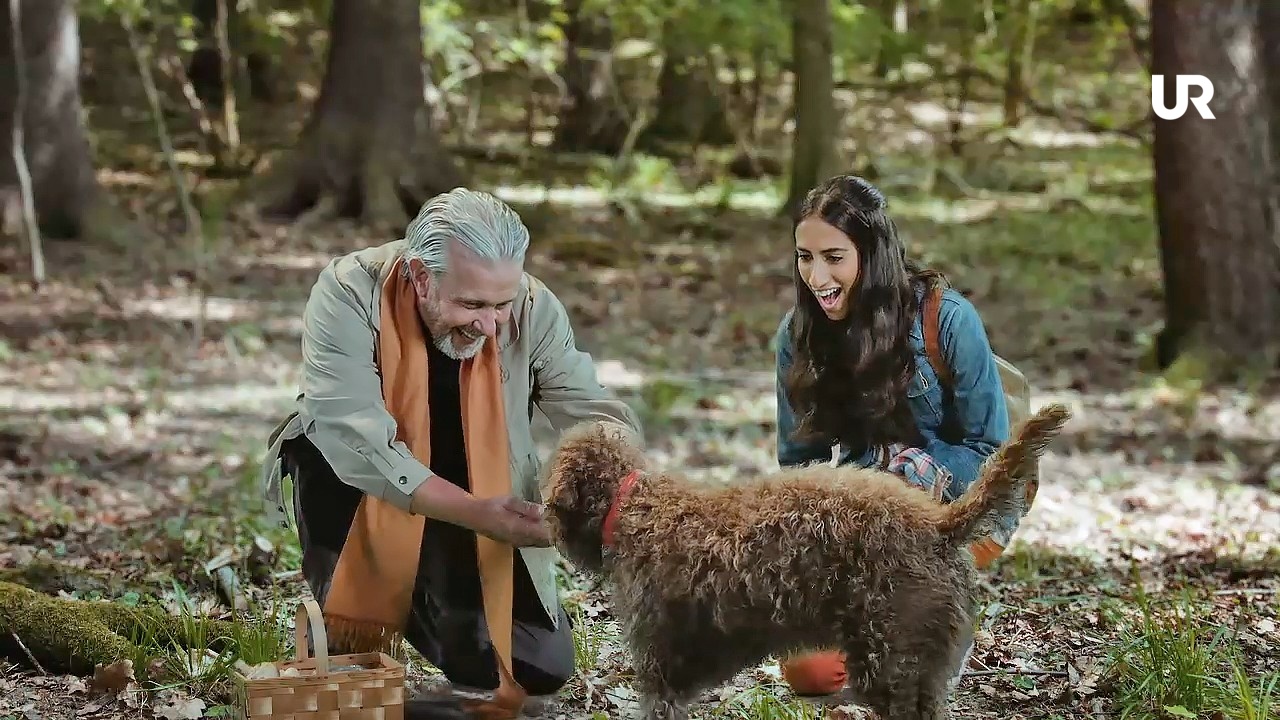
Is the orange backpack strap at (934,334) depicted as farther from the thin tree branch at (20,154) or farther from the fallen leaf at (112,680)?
the thin tree branch at (20,154)

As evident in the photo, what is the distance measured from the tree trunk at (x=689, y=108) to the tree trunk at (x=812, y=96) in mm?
4990

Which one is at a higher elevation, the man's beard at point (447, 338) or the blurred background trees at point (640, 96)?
the blurred background trees at point (640, 96)

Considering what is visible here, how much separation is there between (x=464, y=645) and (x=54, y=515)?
3.48 metres

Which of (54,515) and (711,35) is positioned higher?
(711,35)

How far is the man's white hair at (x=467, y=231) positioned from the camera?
11.9ft

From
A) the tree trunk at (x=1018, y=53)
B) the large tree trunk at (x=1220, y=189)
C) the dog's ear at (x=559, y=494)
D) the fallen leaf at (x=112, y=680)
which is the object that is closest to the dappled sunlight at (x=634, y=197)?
the tree trunk at (x=1018, y=53)

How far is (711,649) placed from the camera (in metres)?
3.23

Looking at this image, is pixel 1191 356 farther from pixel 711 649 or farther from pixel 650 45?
pixel 650 45

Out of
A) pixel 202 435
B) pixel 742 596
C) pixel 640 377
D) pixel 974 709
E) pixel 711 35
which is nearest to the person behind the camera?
pixel 742 596

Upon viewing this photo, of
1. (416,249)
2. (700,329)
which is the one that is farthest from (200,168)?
(416,249)

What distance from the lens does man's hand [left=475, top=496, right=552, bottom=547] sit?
11.9 ft

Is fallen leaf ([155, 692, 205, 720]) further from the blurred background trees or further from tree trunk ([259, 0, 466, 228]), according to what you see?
tree trunk ([259, 0, 466, 228])

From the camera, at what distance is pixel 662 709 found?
327 centimetres

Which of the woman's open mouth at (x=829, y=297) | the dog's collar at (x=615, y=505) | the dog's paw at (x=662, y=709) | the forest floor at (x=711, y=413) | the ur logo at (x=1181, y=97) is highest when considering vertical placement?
the ur logo at (x=1181, y=97)
